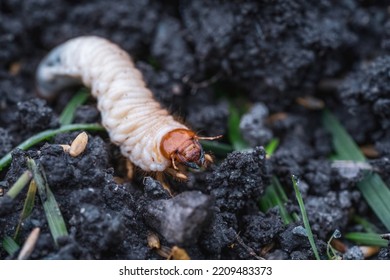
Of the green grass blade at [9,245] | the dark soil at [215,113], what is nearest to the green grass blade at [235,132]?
the dark soil at [215,113]

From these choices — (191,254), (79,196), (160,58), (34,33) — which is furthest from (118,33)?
(191,254)

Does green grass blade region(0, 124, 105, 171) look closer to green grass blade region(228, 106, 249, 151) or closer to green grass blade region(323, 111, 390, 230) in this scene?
green grass blade region(228, 106, 249, 151)

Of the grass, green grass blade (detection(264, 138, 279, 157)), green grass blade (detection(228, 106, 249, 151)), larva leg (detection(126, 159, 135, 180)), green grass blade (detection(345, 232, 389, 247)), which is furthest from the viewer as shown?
green grass blade (detection(228, 106, 249, 151))

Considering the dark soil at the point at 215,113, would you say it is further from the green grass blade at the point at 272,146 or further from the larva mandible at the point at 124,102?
the larva mandible at the point at 124,102

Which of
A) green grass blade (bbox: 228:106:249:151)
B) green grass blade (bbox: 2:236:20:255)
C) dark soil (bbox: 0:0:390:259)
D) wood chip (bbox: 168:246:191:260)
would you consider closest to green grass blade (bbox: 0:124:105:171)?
dark soil (bbox: 0:0:390:259)

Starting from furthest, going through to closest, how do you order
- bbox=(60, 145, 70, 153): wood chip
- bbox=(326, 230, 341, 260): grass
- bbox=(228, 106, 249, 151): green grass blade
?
1. bbox=(228, 106, 249, 151): green grass blade
2. bbox=(60, 145, 70, 153): wood chip
3. bbox=(326, 230, 341, 260): grass

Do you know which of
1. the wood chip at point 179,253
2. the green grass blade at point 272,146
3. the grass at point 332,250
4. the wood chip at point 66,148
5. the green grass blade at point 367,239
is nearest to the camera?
the wood chip at point 179,253
